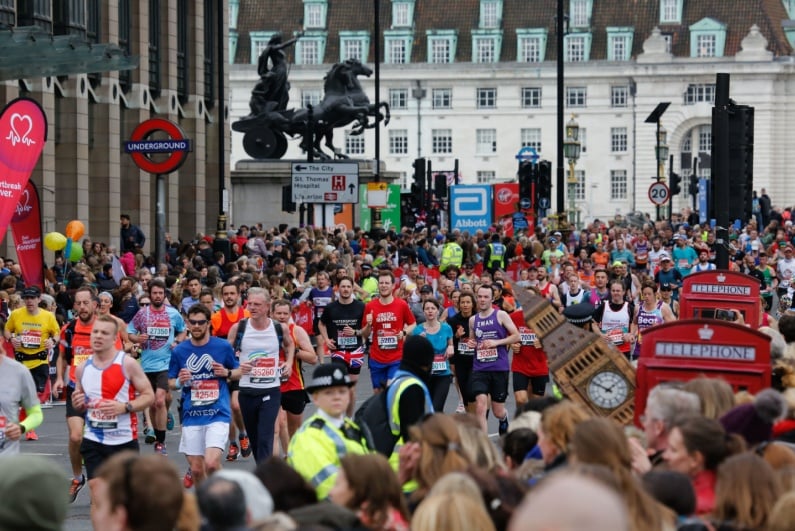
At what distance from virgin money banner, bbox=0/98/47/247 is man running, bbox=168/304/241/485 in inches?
200

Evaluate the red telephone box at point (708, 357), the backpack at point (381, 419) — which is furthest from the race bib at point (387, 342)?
the red telephone box at point (708, 357)

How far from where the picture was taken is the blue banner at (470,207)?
143 feet

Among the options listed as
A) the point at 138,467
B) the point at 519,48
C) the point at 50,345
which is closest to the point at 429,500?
the point at 138,467

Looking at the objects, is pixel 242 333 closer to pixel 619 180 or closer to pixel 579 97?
pixel 579 97

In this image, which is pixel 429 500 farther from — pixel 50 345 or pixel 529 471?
pixel 50 345

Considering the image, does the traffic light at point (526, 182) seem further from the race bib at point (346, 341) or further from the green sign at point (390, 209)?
the race bib at point (346, 341)

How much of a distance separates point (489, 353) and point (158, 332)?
3039mm

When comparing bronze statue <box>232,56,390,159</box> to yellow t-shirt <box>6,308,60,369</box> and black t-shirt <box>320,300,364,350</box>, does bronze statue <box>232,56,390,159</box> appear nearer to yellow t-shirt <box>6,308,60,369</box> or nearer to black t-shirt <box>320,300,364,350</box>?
yellow t-shirt <box>6,308,60,369</box>

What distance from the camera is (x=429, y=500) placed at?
631 centimetres

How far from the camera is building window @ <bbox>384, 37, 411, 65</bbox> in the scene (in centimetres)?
11694

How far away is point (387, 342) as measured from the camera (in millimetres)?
18109

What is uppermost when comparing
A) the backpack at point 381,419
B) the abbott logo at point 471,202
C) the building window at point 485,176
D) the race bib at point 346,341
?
→ the building window at point 485,176

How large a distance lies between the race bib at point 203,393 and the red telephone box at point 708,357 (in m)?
3.98

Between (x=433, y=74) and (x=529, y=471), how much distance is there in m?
109
